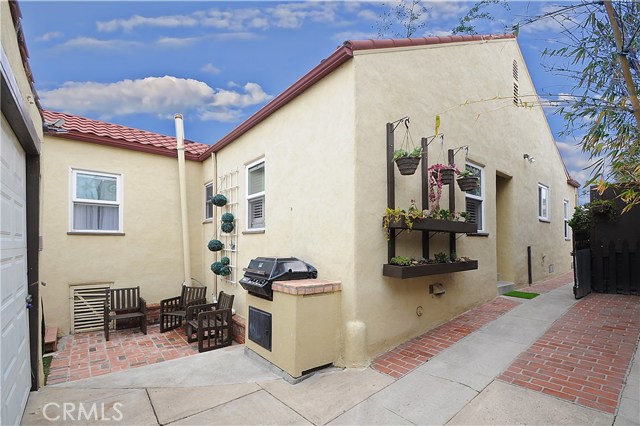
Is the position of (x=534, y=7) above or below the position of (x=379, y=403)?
above

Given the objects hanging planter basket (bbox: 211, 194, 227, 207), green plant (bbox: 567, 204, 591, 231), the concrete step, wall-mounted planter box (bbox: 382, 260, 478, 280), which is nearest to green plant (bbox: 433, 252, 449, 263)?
wall-mounted planter box (bbox: 382, 260, 478, 280)

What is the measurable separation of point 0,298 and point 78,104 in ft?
37.4

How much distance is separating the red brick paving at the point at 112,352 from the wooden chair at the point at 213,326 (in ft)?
0.84

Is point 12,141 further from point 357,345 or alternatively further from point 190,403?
point 357,345

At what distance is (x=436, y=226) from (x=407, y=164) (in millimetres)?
1038

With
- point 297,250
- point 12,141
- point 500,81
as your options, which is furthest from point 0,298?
point 500,81

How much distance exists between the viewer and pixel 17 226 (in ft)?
10.2

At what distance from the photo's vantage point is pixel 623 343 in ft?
13.7

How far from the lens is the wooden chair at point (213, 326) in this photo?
217 inches

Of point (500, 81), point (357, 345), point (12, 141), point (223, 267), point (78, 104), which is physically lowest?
point (357, 345)

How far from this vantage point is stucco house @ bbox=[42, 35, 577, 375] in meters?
4.13

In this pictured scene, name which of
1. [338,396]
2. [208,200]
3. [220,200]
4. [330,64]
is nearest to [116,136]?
[208,200]

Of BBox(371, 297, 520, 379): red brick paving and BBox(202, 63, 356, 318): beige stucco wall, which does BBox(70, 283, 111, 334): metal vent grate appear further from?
BBox(371, 297, 520, 379): red brick paving

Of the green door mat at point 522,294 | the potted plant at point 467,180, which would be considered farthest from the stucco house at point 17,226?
the green door mat at point 522,294
